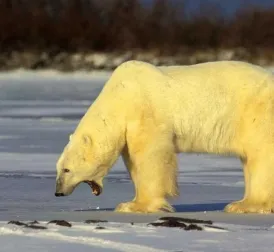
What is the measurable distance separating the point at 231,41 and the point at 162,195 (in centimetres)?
2865

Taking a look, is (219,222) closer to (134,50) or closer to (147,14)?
(134,50)

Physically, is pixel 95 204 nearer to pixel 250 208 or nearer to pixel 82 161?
pixel 82 161

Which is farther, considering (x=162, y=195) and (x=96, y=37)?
(x=96, y=37)

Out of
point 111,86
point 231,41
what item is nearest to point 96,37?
point 231,41

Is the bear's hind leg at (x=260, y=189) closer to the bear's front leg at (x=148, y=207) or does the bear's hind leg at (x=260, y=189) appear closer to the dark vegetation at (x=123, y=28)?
the bear's front leg at (x=148, y=207)

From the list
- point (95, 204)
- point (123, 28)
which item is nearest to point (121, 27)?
point (123, 28)

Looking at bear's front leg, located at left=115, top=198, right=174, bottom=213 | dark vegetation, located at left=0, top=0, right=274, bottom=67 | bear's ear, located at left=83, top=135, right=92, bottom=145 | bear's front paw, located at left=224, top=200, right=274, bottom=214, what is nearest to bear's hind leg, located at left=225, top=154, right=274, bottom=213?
bear's front paw, located at left=224, top=200, right=274, bottom=214

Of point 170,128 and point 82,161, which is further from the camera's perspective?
point 82,161

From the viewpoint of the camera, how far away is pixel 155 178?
6266 millimetres

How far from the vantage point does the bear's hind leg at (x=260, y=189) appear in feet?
20.5

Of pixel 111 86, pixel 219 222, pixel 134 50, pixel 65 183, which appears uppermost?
pixel 134 50

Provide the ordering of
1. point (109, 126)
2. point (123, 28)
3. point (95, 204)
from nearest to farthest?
point (109, 126) → point (95, 204) → point (123, 28)

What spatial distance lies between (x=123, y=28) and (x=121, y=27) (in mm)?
358

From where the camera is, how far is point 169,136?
248 inches
